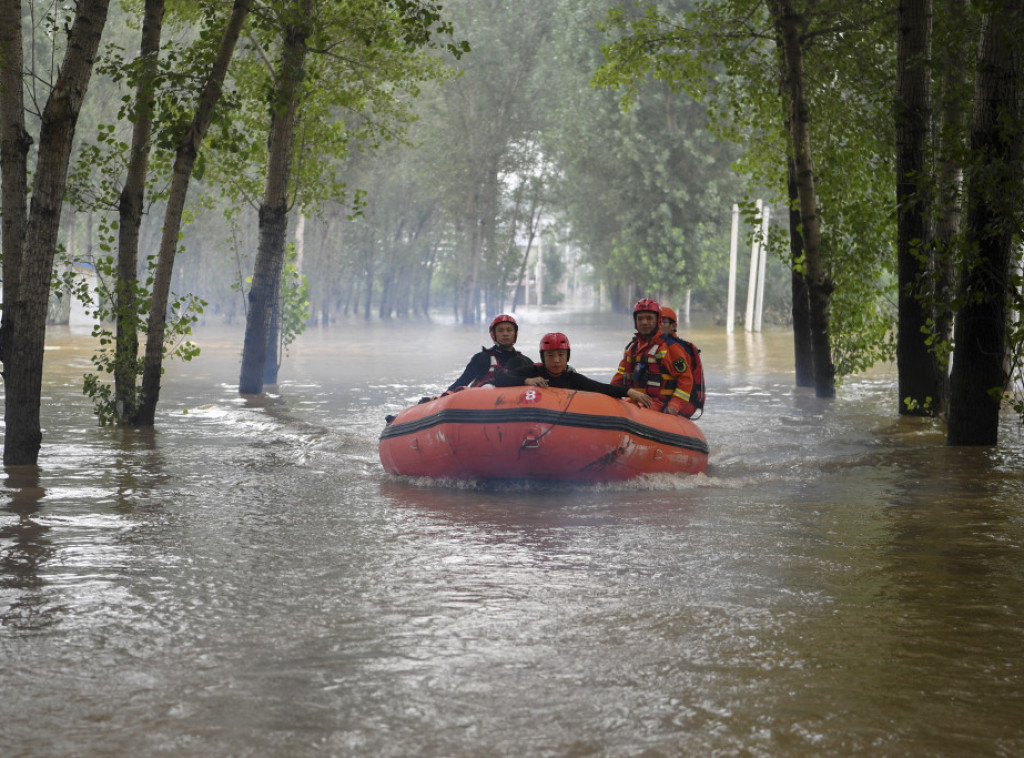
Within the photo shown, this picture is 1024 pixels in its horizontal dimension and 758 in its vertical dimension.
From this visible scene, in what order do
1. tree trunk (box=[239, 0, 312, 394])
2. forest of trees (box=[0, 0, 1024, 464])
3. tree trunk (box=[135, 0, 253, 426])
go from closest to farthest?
forest of trees (box=[0, 0, 1024, 464]) < tree trunk (box=[135, 0, 253, 426]) < tree trunk (box=[239, 0, 312, 394])

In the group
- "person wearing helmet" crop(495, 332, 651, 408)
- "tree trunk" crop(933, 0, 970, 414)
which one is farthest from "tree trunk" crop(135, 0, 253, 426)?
"tree trunk" crop(933, 0, 970, 414)

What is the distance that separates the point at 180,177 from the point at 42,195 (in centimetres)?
310

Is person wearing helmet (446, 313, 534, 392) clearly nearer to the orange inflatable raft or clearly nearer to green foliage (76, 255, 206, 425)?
the orange inflatable raft

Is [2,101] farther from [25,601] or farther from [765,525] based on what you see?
[765,525]

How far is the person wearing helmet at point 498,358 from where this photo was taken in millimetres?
11148

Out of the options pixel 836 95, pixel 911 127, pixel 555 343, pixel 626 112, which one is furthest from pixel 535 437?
pixel 626 112

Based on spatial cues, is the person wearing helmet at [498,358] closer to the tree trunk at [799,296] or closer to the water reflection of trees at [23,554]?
the water reflection of trees at [23,554]

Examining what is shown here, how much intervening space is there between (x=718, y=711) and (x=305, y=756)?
1521mm

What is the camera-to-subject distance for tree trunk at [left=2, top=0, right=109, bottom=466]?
32.6 ft

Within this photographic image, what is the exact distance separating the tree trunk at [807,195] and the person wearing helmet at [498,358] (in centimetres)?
720

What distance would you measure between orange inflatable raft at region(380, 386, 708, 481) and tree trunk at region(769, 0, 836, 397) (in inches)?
301

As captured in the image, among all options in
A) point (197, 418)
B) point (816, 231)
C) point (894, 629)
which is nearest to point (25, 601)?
point (894, 629)

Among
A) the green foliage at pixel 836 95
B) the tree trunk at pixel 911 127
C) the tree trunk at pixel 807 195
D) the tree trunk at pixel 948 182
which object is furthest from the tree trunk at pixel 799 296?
the tree trunk at pixel 911 127

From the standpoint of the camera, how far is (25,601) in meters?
6.13
